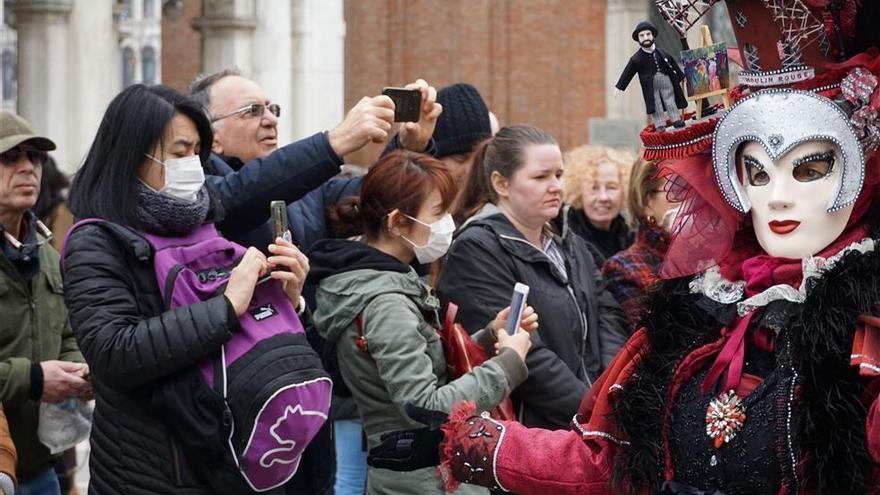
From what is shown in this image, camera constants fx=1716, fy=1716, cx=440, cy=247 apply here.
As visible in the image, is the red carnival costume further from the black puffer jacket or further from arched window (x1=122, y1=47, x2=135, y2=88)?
arched window (x1=122, y1=47, x2=135, y2=88)

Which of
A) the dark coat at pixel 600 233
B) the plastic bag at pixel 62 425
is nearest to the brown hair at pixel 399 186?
the plastic bag at pixel 62 425

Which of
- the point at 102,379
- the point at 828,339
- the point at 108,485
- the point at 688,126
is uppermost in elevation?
the point at 688,126

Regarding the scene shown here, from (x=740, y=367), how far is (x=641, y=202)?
3716mm

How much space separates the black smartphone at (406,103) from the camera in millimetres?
5824

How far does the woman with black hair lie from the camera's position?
4.65 metres

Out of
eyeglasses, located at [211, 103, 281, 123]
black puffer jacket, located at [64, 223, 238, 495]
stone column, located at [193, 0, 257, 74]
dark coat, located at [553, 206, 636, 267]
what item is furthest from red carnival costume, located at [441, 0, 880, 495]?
stone column, located at [193, 0, 257, 74]

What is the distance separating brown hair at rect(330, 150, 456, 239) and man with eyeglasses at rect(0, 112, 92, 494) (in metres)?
1.07

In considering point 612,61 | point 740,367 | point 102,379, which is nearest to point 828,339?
point 740,367

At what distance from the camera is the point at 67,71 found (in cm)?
1352

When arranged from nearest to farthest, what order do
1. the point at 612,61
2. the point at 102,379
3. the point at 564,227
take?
1. the point at 102,379
2. the point at 564,227
3. the point at 612,61

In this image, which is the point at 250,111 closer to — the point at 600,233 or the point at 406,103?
the point at 406,103

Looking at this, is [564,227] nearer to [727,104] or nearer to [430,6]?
[727,104]

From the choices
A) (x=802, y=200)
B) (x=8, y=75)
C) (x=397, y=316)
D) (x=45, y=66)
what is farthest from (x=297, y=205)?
(x=8, y=75)

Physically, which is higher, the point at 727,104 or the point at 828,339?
the point at 727,104
